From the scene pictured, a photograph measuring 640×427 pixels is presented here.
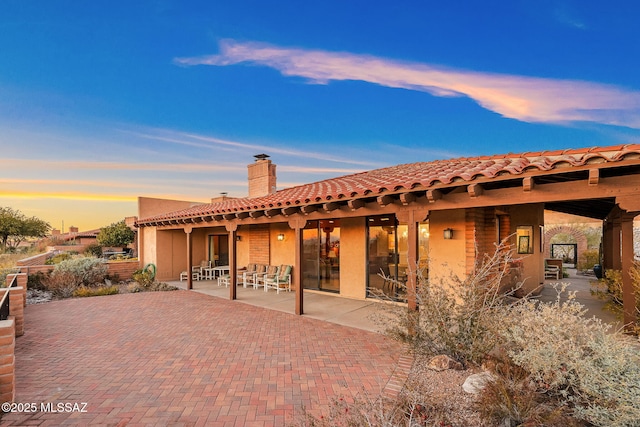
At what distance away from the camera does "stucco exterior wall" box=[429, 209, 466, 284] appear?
7633 millimetres

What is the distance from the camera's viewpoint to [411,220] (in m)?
6.36

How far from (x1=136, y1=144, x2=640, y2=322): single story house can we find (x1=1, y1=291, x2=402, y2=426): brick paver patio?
1419mm

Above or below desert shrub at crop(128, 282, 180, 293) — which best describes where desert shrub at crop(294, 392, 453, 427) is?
above

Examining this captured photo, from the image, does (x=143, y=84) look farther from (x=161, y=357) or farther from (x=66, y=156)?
(x=161, y=357)

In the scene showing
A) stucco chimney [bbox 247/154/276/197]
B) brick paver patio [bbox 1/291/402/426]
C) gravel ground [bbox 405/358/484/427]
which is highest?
stucco chimney [bbox 247/154/276/197]

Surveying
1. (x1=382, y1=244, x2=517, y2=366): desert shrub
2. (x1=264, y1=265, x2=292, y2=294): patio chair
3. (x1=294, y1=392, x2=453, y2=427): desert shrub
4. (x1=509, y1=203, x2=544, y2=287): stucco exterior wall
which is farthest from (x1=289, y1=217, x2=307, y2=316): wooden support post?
(x1=509, y1=203, x2=544, y2=287): stucco exterior wall

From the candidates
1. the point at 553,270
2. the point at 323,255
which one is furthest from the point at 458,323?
the point at 553,270

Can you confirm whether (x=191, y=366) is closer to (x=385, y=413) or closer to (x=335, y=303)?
(x=385, y=413)

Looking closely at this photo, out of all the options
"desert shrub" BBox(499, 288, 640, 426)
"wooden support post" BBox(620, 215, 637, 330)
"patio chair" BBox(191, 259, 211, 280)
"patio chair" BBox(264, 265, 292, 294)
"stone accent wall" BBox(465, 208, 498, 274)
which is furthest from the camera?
"patio chair" BBox(191, 259, 211, 280)

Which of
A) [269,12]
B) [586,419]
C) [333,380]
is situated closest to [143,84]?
[269,12]

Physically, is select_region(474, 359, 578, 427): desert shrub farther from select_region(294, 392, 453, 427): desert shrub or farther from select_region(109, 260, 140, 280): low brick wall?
select_region(109, 260, 140, 280): low brick wall

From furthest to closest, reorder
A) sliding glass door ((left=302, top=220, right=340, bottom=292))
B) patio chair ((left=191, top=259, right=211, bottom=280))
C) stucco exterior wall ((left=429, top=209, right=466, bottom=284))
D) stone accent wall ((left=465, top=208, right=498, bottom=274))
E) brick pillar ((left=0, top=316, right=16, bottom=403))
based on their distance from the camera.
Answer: patio chair ((left=191, top=259, right=211, bottom=280)) → sliding glass door ((left=302, top=220, right=340, bottom=292)) → stucco exterior wall ((left=429, top=209, right=466, bottom=284)) → stone accent wall ((left=465, top=208, right=498, bottom=274)) → brick pillar ((left=0, top=316, right=16, bottom=403))

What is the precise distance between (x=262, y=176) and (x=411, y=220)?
9.61m

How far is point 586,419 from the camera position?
9.87ft
